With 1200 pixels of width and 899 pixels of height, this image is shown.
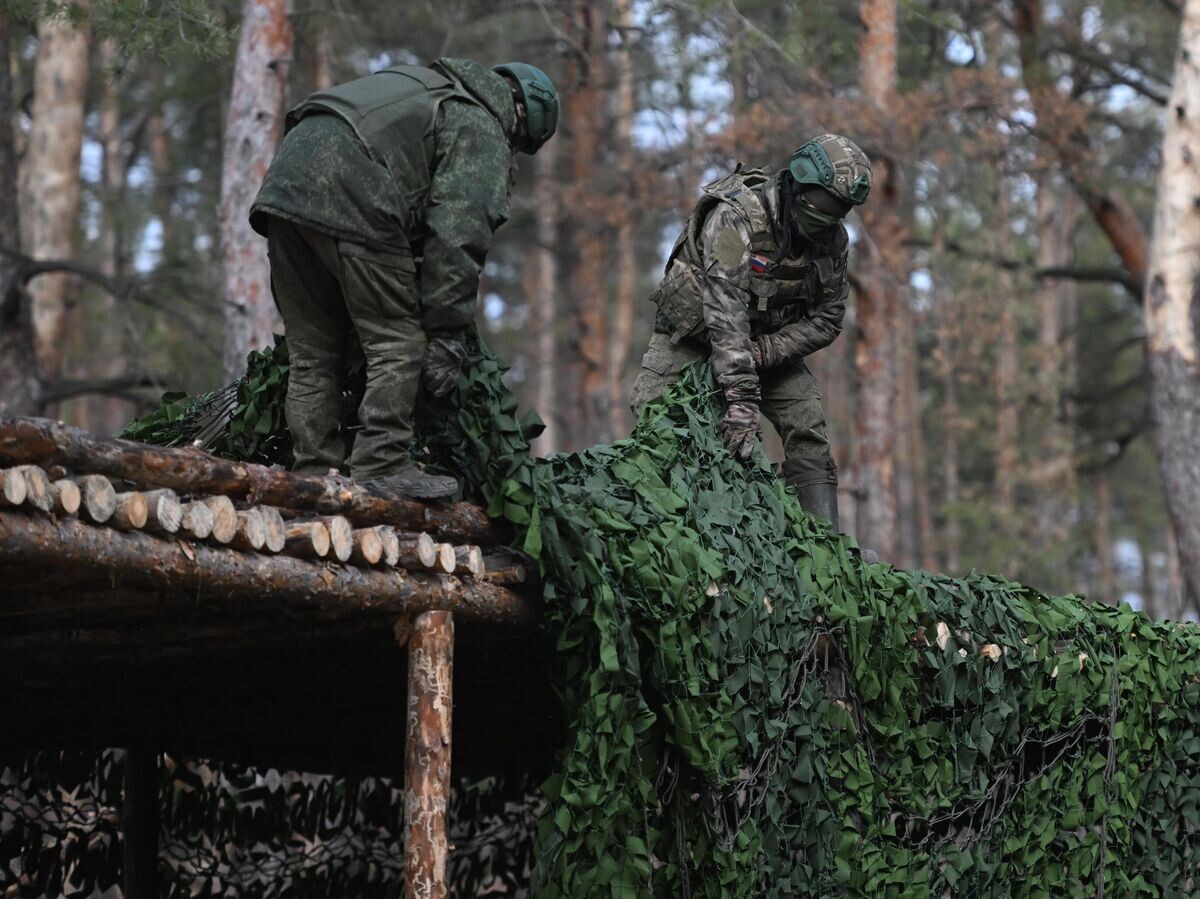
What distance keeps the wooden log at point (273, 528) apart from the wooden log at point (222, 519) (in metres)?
0.13

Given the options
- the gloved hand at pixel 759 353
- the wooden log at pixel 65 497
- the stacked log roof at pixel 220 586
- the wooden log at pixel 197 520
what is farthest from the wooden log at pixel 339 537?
the gloved hand at pixel 759 353

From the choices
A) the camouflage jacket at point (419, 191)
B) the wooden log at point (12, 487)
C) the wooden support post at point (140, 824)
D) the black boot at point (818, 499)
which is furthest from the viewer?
the wooden support post at point (140, 824)

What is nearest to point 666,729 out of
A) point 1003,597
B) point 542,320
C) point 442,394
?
point 442,394

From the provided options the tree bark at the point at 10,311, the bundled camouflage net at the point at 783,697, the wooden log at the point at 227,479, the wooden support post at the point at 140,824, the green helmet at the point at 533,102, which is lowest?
the wooden support post at the point at 140,824

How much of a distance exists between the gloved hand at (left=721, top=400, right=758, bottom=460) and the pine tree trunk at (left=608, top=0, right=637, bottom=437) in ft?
41.2

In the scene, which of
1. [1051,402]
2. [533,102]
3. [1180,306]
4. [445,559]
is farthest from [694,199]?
[445,559]

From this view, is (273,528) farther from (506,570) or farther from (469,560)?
(506,570)

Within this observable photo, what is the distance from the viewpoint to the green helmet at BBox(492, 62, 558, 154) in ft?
20.0

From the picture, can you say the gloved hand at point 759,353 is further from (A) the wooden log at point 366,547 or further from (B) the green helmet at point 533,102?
(A) the wooden log at point 366,547

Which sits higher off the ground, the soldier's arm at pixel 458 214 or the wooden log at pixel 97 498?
the soldier's arm at pixel 458 214

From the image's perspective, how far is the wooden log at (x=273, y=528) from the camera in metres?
4.93

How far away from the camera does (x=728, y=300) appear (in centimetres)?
690

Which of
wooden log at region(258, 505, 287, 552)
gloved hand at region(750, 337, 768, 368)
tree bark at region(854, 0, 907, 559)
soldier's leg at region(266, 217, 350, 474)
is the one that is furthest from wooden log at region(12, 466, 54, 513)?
tree bark at region(854, 0, 907, 559)

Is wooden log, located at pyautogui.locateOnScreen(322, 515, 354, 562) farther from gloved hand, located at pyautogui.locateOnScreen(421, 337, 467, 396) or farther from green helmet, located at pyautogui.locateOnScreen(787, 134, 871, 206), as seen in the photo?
green helmet, located at pyautogui.locateOnScreen(787, 134, 871, 206)
